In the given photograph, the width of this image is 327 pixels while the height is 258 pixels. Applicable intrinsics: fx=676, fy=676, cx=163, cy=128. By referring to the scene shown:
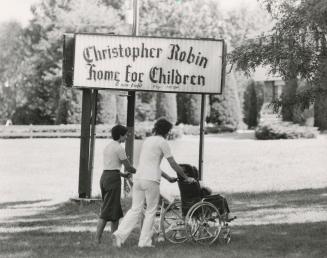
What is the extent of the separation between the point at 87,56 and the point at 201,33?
43.4 m

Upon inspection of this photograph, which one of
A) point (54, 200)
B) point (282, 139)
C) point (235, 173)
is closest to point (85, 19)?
point (282, 139)

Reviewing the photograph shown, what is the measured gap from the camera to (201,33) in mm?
57375

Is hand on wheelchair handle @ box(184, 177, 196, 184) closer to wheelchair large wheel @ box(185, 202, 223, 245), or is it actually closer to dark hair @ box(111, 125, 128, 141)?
wheelchair large wheel @ box(185, 202, 223, 245)

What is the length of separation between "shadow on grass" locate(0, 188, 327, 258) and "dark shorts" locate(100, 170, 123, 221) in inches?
17.6

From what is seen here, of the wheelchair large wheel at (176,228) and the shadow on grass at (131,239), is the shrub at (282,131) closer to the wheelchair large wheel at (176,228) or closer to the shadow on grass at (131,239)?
the shadow on grass at (131,239)

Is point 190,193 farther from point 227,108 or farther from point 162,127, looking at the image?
point 227,108

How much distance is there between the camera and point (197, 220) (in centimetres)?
938

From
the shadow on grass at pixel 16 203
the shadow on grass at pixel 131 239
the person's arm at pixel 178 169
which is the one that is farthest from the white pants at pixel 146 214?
the shadow on grass at pixel 16 203

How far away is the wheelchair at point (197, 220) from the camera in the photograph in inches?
368

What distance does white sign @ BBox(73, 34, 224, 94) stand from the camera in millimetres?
14375

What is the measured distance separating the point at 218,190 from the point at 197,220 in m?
8.32

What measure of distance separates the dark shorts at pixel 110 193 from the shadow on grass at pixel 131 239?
1.47ft

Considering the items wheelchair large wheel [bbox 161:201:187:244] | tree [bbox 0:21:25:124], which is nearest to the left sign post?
wheelchair large wheel [bbox 161:201:187:244]

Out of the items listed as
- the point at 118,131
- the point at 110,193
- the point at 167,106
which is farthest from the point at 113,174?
the point at 167,106
